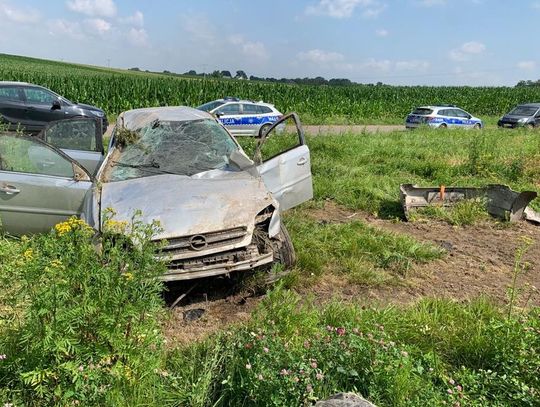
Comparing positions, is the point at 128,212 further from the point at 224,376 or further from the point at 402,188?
the point at 402,188

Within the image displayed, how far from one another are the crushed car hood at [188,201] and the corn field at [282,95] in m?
20.3

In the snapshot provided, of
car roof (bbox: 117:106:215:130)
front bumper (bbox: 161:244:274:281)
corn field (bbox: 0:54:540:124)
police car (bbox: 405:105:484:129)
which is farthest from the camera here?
corn field (bbox: 0:54:540:124)

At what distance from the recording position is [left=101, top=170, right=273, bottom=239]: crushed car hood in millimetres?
4086

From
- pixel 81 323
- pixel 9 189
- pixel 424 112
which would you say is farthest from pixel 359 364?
pixel 424 112

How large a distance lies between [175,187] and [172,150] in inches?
37.7

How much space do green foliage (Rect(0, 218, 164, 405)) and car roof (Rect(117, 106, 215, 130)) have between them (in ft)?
11.3

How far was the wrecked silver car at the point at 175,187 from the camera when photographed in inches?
161

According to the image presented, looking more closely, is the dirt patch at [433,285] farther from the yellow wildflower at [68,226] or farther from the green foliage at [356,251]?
the yellow wildflower at [68,226]

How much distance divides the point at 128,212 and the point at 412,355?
257 cm

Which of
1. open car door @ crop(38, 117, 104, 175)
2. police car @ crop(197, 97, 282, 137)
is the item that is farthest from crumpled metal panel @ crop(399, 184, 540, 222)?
police car @ crop(197, 97, 282, 137)

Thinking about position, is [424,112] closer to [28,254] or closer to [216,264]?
[216,264]

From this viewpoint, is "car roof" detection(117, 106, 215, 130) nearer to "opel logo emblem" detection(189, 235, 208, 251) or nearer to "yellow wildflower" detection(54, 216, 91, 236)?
"opel logo emblem" detection(189, 235, 208, 251)

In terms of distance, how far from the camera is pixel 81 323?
244 centimetres

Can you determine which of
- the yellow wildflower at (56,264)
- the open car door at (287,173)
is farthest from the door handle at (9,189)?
the yellow wildflower at (56,264)
